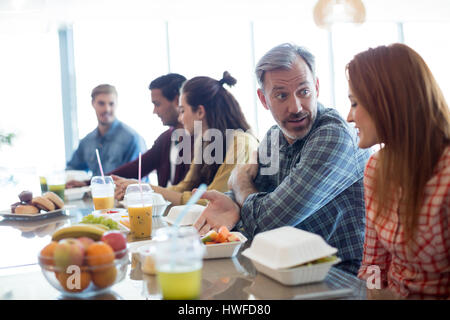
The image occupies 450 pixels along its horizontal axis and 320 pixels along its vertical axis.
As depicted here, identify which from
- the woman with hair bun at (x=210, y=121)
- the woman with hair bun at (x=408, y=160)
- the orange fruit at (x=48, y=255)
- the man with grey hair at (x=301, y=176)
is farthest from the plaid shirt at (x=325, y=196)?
the woman with hair bun at (x=210, y=121)

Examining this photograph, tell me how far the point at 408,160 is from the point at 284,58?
2.43ft

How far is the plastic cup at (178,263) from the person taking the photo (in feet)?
2.56

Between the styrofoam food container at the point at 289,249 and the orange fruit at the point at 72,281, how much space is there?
359mm

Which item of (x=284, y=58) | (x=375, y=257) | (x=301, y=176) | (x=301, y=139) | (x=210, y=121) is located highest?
(x=284, y=58)

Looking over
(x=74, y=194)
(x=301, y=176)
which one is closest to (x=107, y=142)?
(x=74, y=194)

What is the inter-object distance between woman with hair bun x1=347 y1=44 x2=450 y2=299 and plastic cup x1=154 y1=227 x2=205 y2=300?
1.65 feet

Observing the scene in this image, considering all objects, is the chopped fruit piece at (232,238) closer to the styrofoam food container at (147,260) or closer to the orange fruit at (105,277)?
the styrofoam food container at (147,260)

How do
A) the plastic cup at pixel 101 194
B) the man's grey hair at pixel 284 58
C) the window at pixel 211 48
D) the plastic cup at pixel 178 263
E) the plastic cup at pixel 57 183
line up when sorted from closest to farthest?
the plastic cup at pixel 178 263
the man's grey hair at pixel 284 58
the plastic cup at pixel 101 194
the plastic cup at pixel 57 183
the window at pixel 211 48

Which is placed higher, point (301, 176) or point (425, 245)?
point (301, 176)

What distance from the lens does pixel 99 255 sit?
865 millimetres

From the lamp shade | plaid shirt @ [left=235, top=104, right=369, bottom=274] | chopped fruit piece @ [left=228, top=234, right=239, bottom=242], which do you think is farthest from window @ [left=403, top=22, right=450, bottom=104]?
chopped fruit piece @ [left=228, top=234, right=239, bottom=242]

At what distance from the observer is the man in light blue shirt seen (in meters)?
3.93

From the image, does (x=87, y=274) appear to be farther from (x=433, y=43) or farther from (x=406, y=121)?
(x=433, y=43)

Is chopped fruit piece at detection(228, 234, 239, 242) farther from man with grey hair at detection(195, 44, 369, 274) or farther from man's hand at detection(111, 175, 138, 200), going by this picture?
man's hand at detection(111, 175, 138, 200)
